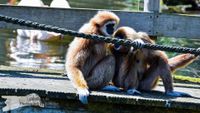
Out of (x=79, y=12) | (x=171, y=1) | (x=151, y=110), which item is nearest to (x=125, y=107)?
(x=151, y=110)

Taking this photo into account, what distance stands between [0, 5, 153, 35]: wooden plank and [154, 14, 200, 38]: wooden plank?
17 centimetres

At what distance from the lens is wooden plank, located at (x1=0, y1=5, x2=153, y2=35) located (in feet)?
30.9

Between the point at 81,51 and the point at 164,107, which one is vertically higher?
the point at 81,51

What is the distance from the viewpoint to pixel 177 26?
9.69m

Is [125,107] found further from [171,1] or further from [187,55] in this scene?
[171,1]

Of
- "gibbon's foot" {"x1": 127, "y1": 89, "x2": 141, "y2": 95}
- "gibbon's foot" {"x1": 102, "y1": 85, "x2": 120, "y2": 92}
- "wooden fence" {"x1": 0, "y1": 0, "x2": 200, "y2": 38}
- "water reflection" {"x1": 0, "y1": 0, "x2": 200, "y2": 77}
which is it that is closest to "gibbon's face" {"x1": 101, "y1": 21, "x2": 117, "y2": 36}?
"gibbon's foot" {"x1": 102, "y1": 85, "x2": 120, "y2": 92}

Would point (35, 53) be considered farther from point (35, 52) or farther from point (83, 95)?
point (83, 95)

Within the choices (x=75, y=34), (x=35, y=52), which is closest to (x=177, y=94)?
(x=75, y=34)

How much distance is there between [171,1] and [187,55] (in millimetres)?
32329

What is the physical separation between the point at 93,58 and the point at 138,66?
0.73 meters

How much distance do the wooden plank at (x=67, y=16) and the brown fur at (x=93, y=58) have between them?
975mm

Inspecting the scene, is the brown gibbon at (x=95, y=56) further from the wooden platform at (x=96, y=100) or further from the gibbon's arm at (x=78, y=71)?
the wooden platform at (x=96, y=100)

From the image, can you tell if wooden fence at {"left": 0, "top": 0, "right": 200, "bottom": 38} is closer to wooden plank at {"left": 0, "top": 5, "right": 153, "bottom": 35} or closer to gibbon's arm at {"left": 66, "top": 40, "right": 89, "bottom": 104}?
wooden plank at {"left": 0, "top": 5, "right": 153, "bottom": 35}

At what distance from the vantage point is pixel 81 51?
8.37 meters
